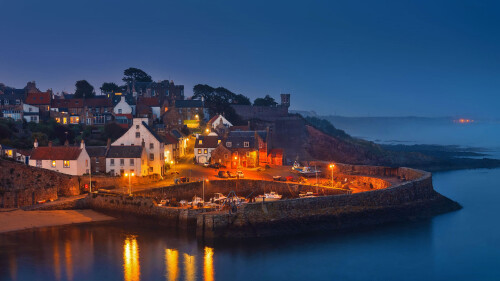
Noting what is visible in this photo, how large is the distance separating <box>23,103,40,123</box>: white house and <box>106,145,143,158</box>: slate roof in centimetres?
2011

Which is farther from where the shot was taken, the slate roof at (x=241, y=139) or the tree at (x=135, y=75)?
the tree at (x=135, y=75)

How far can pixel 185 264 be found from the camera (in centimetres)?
2500

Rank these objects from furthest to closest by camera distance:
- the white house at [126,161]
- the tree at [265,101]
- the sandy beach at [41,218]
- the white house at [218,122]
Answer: the tree at [265,101] → the white house at [218,122] → the white house at [126,161] → the sandy beach at [41,218]

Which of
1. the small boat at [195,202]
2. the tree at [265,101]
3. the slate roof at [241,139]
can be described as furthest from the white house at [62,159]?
the tree at [265,101]

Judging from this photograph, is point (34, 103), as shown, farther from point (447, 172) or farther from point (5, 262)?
point (447, 172)

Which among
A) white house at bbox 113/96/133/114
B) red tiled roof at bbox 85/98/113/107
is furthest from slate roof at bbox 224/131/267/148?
red tiled roof at bbox 85/98/113/107

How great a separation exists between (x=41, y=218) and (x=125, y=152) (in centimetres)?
997

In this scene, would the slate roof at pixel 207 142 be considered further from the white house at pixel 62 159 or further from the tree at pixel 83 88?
the tree at pixel 83 88

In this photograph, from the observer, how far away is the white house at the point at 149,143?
41.5 meters

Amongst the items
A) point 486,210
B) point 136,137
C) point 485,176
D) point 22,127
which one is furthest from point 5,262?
point 485,176

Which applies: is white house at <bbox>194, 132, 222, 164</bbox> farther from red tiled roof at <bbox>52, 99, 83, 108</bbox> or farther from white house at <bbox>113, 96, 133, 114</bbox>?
red tiled roof at <bbox>52, 99, 83, 108</bbox>

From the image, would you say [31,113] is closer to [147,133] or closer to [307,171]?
[147,133]

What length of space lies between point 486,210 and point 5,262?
108 ft

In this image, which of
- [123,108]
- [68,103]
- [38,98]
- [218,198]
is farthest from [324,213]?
[38,98]
